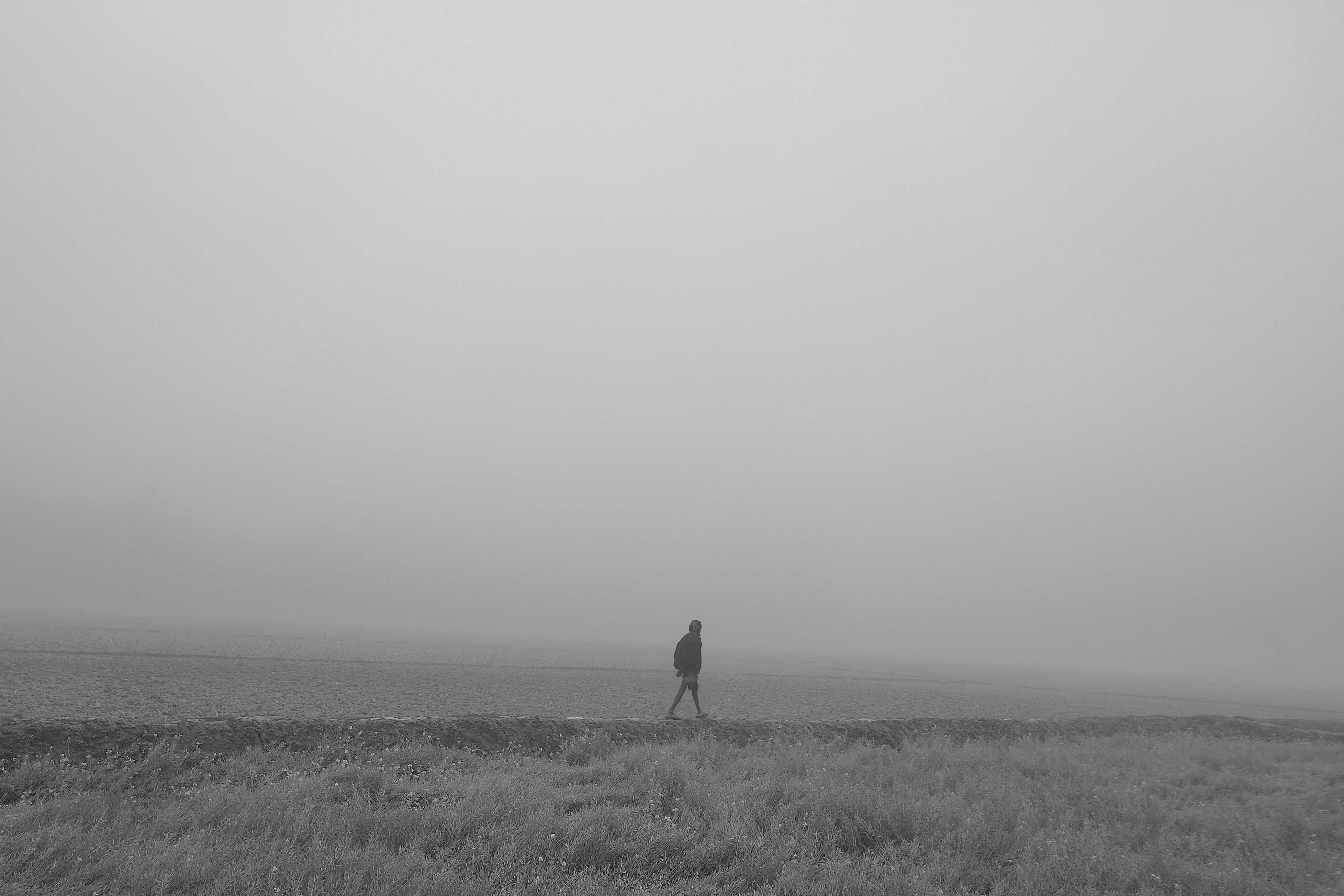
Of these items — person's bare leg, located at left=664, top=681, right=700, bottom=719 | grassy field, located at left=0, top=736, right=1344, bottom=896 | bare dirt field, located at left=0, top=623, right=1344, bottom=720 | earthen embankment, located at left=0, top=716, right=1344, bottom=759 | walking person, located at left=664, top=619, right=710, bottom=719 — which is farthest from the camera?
walking person, located at left=664, top=619, right=710, bottom=719

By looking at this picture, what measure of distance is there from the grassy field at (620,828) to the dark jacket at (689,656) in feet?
13.1

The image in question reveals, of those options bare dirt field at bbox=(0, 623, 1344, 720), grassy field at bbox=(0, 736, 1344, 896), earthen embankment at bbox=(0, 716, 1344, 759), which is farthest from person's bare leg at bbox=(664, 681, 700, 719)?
grassy field at bbox=(0, 736, 1344, 896)

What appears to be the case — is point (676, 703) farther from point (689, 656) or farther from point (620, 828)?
point (620, 828)

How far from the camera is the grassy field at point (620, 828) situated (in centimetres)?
609

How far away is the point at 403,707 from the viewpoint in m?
16.4

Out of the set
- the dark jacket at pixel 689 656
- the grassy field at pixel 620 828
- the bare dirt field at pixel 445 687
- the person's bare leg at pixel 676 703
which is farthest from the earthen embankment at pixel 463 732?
the dark jacket at pixel 689 656

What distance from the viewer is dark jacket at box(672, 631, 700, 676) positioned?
15.9 metres

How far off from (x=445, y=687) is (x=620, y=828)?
17.0 m

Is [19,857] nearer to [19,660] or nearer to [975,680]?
[19,660]

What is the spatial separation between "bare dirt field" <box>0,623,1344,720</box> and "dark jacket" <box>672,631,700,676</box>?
1.75m

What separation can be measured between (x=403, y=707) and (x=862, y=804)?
11.6 m

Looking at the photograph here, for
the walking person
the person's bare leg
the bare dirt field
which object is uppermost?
the walking person

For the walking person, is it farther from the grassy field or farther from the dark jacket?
the grassy field

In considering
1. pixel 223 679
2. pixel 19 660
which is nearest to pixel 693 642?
pixel 223 679
